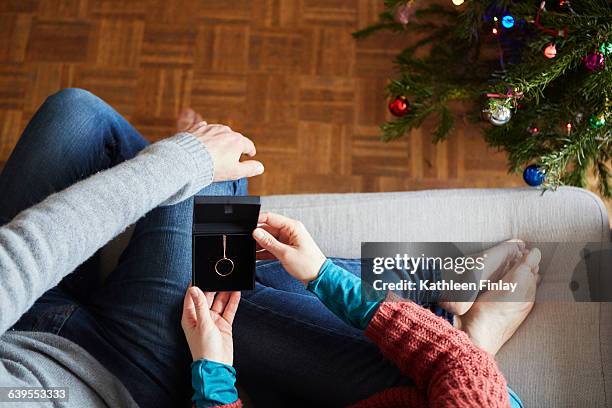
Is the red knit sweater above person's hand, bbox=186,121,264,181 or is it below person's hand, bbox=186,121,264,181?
below

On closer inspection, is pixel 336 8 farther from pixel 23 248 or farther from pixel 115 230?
pixel 23 248

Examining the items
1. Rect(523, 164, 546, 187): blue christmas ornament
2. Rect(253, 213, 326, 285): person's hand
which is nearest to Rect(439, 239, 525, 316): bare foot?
Rect(523, 164, 546, 187): blue christmas ornament

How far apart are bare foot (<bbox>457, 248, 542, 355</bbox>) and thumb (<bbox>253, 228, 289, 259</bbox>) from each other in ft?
1.28

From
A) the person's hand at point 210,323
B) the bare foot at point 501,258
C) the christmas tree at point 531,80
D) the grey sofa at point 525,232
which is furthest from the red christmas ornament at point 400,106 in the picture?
the person's hand at point 210,323

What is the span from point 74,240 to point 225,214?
236mm

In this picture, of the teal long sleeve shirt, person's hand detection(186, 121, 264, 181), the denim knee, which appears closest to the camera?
the teal long sleeve shirt

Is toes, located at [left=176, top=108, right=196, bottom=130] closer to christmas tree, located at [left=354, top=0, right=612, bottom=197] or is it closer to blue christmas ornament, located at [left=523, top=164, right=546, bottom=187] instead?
christmas tree, located at [left=354, top=0, right=612, bottom=197]

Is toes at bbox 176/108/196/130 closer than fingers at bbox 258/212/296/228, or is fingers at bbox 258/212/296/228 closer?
fingers at bbox 258/212/296/228

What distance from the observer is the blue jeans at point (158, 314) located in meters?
0.97

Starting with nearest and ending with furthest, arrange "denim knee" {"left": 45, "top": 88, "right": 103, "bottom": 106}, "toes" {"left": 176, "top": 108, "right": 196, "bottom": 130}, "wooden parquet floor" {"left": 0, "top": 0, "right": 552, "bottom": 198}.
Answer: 1. "denim knee" {"left": 45, "top": 88, "right": 103, "bottom": 106}
2. "toes" {"left": 176, "top": 108, "right": 196, "bottom": 130}
3. "wooden parquet floor" {"left": 0, "top": 0, "right": 552, "bottom": 198}

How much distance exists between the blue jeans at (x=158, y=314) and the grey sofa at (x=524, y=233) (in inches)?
4.2

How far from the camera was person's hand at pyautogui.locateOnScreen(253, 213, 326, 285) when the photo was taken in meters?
0.94

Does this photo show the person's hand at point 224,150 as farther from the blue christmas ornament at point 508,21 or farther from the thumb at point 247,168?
the blue christmas ornament at point 508,21

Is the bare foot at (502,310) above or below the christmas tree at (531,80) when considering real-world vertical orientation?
below
